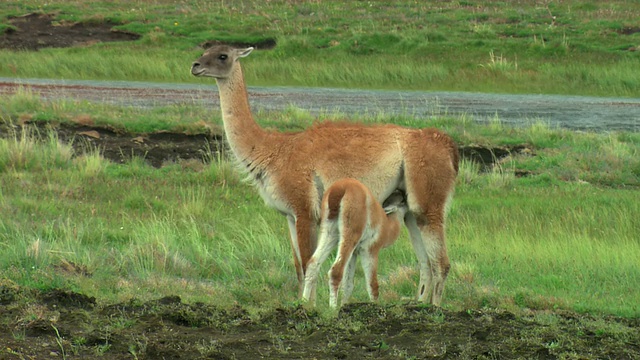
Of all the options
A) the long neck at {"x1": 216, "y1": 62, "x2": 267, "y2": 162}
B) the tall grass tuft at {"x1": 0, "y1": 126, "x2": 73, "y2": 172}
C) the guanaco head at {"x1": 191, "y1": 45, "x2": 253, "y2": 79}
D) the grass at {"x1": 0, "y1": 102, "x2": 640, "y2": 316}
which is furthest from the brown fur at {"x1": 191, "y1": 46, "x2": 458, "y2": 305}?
the tall grass tuft at {"x1": 0, "y1": 126, "x2": 73, "y2": 172}

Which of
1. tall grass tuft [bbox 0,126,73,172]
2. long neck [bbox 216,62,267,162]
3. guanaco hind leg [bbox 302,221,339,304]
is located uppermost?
long neck [bbox 216,62,267,162]

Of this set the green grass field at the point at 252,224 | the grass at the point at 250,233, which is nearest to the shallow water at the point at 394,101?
the green grass field at the point at 252,224

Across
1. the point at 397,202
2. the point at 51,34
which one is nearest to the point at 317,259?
the point at 397,202

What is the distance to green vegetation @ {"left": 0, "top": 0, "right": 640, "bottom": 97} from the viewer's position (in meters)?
33.0

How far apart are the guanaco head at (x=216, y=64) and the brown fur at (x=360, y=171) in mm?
723

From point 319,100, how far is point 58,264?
1791 centimetres

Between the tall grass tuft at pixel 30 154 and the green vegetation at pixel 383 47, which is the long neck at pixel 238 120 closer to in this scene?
the tall grass tuft at pixel 30 154

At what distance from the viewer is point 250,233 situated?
36.4 ft

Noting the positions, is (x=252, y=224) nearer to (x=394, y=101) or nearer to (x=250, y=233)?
(x=250, y=233)

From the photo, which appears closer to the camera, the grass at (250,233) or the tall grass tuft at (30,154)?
the grass at (250,233)

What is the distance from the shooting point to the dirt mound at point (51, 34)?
38.8 metres

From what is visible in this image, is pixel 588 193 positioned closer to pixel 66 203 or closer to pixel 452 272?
pixel 452 272

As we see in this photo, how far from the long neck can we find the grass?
1.16 meters

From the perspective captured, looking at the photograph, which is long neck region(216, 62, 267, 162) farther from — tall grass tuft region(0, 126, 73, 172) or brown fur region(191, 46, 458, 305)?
tall grass tuft region(0, 126, 73, 172)
